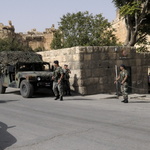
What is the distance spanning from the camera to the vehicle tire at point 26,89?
12.9 m

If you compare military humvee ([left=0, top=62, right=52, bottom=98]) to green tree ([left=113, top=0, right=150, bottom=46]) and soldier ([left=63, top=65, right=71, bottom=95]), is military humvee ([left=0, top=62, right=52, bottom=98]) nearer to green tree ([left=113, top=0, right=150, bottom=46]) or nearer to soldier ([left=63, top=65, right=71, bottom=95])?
soldier ([left=63, top=65, right=71, bottom=95])

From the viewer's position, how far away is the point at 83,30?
92.8 ft

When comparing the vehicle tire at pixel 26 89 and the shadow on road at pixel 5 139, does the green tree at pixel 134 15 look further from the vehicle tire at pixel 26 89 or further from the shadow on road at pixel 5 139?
the shadow on road at pixel 5 139

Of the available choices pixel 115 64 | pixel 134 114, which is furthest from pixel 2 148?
pixel 115 64

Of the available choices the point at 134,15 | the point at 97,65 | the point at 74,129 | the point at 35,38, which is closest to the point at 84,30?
the point at 134,15

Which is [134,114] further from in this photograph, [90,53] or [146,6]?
[146,6]

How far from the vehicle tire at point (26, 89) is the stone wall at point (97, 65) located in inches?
101

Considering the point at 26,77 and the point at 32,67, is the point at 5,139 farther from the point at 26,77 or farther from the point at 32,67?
the point at 32,67

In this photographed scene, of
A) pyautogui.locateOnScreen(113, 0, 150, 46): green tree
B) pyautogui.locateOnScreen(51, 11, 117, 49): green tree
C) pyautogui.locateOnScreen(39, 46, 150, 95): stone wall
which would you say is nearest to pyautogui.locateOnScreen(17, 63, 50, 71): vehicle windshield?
pyautogui.locateOnScreen(39, 46, 150, 95): stone wall

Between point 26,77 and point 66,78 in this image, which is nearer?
point 26,77

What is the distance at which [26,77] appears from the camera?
514 inches

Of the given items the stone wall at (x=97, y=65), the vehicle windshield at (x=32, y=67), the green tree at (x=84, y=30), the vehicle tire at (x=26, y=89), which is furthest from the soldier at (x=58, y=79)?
the green tree at (x=84, y=30)

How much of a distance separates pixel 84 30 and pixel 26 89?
16.3m

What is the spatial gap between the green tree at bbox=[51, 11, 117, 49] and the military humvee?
13.2 metres
